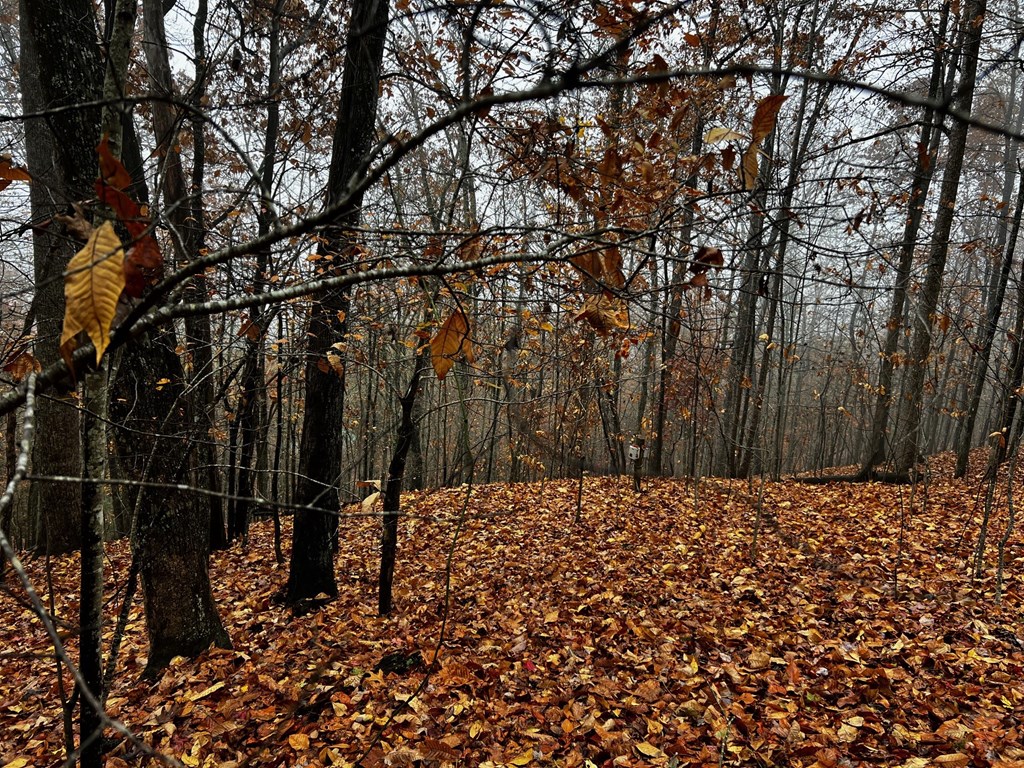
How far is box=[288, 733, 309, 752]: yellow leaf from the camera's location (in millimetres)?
3014

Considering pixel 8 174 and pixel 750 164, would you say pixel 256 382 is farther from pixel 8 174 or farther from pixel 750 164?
pixel 750 164

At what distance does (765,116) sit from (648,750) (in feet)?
10.7

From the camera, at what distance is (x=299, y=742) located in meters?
3.03

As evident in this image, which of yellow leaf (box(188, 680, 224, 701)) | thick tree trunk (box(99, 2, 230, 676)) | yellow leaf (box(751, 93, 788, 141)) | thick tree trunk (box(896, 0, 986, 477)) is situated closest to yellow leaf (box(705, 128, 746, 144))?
yellow leaf (box(751, 93, 788, 141))

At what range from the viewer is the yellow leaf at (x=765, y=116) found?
1.42m

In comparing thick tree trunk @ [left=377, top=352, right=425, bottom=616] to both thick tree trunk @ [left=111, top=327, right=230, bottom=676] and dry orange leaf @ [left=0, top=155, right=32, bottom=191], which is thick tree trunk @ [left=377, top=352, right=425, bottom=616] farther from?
dry orange leaf @ [left=0, top=155, right=32, bottom=191]

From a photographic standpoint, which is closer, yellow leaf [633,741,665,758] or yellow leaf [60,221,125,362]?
yellow leaf [60,221,125,362]

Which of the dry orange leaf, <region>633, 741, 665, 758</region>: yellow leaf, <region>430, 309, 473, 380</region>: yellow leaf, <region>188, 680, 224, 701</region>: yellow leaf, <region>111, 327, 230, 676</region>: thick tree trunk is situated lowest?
<region>188, 680, 224, 701</region>: yellow leaf

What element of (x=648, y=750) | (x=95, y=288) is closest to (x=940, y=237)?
(x=648, y=750)

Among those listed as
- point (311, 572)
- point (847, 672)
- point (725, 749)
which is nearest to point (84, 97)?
point (311, 572)

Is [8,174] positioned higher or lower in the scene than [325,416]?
higher

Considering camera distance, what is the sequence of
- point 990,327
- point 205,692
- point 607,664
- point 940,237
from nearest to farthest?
point 205,692
point 607,664
point 990,327
point 940,237

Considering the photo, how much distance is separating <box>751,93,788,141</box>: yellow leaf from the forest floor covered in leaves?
5.12 feet

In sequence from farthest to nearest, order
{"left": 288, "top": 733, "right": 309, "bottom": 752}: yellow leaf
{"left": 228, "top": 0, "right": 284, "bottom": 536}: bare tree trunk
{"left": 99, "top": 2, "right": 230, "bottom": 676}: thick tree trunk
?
{"left": 228, "top": 0, "right": 284, "bottom": 536}: bare tree trunk, {"left": 99, "top": 2, "right": 230, "bottom": 676}: thick tree trunk, {"left": 288, "top": 733, "right": 309, "bottom": 752}: yellow leaf
